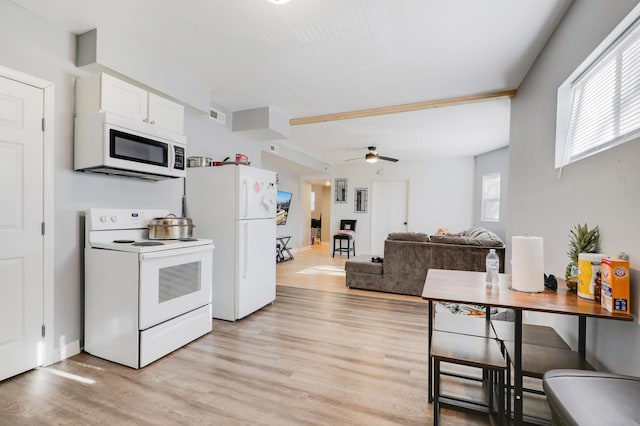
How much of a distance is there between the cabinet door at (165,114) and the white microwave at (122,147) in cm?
9

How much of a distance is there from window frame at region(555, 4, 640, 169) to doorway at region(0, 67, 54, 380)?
353 cm

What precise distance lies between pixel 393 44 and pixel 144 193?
264 cm

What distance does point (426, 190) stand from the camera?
25.5ft

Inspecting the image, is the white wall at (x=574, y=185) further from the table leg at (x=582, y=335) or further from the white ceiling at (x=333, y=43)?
the white ceiling at (x=333, y=43)

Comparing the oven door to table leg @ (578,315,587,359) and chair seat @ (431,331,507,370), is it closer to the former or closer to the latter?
chair seat @ (431,331,507,370)

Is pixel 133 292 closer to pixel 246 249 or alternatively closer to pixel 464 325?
pixel 246 249

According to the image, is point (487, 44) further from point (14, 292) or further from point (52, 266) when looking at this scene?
point (14, 292)

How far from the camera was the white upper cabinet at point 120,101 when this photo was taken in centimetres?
231

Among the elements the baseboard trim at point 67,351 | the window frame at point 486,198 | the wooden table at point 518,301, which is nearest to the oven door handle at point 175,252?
the baseboard trim at point 67,351

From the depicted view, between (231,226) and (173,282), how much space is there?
87 cm

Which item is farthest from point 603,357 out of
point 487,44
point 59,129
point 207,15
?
point 59,129

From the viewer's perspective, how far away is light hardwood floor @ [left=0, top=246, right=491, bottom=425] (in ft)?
5.63

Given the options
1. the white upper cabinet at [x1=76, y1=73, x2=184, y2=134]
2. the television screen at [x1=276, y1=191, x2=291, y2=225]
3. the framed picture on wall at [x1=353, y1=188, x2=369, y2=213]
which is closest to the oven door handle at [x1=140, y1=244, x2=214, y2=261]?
the white upper cabinet at [x1=76, y1=73, x2=184, y2=134]

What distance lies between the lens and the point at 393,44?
2449 millimetres
